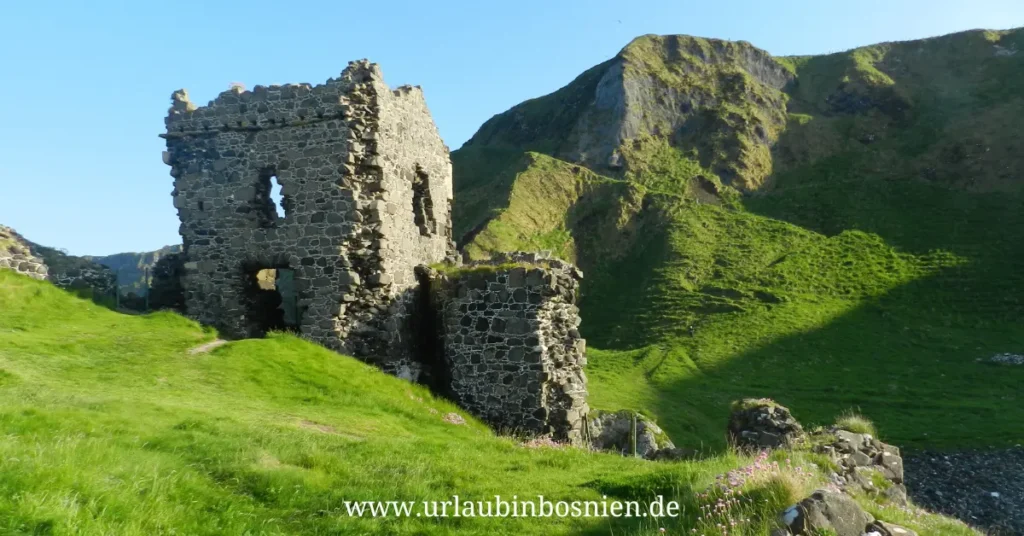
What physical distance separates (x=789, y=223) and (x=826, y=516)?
6882 centimetres

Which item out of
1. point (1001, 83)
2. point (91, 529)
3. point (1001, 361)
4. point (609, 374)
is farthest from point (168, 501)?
point (1001, 83)

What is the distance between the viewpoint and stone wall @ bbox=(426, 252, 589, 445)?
16.8 meters

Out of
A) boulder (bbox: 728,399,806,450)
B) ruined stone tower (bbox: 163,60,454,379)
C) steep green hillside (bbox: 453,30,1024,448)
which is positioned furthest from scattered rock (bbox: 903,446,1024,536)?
ruined stone tower (bbox: 163,60,454,379)

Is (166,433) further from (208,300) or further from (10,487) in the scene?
(208,300)

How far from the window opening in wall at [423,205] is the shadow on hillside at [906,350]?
14.8 m

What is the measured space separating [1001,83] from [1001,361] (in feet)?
215

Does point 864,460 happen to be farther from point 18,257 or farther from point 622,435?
point 18,257

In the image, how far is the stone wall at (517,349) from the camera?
662 inches

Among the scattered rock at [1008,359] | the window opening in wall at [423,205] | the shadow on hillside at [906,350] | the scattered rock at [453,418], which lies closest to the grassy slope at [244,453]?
the scattered rock at [453,418]

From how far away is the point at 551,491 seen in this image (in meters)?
8.52

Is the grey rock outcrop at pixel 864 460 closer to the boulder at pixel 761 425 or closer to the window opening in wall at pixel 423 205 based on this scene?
the boulder at pixel 761 425

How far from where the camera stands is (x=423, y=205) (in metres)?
21.4

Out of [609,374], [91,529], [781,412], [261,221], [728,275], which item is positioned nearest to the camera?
[91,529]

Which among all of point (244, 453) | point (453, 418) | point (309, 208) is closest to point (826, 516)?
point (244, 453)
